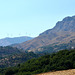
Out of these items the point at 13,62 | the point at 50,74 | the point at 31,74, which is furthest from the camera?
the point at 13,62

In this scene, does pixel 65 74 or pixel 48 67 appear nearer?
pixel 65 74

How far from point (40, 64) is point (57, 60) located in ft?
20.6

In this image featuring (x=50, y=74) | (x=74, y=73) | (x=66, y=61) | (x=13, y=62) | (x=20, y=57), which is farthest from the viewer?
(x=20, y=57)

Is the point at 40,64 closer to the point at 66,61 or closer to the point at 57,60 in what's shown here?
the point at 57,60

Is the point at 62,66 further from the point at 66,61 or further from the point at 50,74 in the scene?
the point at 50,74

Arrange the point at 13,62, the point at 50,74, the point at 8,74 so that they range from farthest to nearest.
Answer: the point at 13,62 → the point at 8,74 → the point at 50,74

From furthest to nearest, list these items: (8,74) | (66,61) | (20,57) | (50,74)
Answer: (20,57) < (8,74) < (66,61) < (50,74)

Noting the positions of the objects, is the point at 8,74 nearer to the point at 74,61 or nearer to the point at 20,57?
the point at 74,61

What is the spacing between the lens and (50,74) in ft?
121

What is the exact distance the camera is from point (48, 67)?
43250 millimetres

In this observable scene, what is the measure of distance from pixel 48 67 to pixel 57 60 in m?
5.13

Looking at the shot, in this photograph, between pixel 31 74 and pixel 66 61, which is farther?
pixel 66 61

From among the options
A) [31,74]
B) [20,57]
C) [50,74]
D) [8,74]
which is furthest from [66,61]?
[20,57]

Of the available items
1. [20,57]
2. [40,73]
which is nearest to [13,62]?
[20,57]
